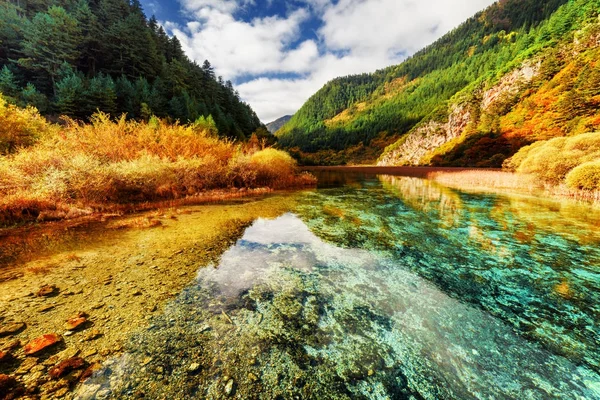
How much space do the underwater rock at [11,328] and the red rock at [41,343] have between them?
1.57 feet

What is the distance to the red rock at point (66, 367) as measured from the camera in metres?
2.69

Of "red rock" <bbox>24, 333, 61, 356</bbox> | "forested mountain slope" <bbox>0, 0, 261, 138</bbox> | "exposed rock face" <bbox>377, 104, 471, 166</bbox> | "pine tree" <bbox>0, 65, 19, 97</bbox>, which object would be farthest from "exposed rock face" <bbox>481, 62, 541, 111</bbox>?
"pine tree" <bbox>0, 65, 19, 97</bbox>

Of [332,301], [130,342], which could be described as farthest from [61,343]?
[332,301]

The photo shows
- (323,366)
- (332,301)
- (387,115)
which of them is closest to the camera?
(323,366)

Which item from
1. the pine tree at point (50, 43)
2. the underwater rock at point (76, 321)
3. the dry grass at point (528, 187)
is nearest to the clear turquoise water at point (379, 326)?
the underwater rock at point (76, 321)

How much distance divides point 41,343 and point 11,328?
2.56 feet

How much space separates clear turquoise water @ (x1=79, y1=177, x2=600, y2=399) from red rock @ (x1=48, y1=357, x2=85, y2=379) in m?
0.38

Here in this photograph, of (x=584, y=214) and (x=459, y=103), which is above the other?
(x=459, y=103)

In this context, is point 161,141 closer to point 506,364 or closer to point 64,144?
point 64,144

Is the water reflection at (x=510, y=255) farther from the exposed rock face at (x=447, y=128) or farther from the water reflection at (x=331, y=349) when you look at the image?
the exposed rock face at (x=447, y=128)

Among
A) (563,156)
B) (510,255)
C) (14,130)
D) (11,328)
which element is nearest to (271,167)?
(14,130)

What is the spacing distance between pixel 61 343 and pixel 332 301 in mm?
4023

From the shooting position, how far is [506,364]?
A: 3049 millimetres

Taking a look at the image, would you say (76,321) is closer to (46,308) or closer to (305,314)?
(46,308)
